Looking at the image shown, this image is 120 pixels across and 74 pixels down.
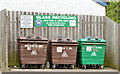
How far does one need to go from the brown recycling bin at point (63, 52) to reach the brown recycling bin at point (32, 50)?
350 mm

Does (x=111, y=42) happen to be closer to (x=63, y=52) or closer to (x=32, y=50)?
(x=63, y=52)

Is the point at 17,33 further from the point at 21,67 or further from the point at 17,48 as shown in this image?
the point at 21,67

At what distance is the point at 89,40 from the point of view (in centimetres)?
866

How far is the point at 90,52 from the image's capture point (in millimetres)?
8617

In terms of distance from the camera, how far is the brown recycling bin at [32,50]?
819 cm

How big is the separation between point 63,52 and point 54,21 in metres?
1.67

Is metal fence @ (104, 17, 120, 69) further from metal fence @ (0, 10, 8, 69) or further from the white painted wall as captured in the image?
metal fence @ (0, 10, 8, 69)

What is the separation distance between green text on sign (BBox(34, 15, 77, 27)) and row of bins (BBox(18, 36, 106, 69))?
3.15 feet

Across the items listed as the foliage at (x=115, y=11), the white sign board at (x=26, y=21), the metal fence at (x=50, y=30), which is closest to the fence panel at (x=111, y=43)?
the metal fence at (x=50, y=30)

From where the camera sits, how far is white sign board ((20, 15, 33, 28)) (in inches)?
360

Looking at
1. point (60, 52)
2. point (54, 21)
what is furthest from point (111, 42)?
point (54, 21)

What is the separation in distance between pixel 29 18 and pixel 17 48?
4.50ft

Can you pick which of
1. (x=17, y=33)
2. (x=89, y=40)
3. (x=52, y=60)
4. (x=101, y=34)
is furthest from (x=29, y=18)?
(x=101, y=34)

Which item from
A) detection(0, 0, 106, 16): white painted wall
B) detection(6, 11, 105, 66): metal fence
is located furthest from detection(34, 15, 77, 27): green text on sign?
detection(0, 0, 106, 16): white painted wall
